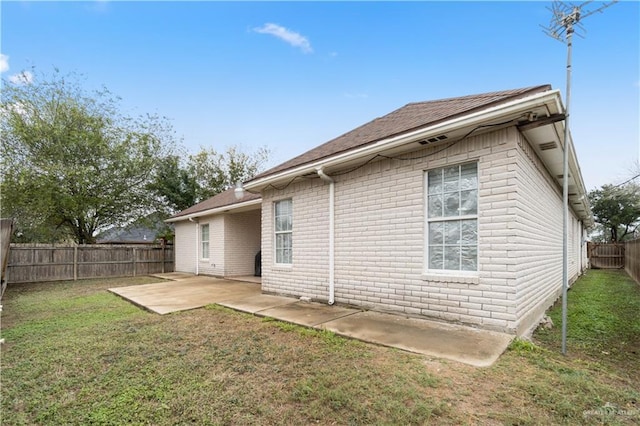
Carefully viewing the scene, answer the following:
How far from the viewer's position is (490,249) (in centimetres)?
432

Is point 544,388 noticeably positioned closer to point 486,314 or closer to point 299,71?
point 486,314

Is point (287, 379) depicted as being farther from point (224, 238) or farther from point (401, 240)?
point (224, 238)

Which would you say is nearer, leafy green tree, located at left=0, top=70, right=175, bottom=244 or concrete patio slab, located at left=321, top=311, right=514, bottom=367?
concrete patio slab, located at left=321, top=311, right=514, bottom=367

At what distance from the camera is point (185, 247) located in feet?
49.2

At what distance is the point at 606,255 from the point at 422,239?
22.2m

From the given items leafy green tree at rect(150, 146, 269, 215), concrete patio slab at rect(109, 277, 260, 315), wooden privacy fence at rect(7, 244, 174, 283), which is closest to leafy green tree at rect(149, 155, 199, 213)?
leafy green tree at rect(150, 146, 269, 215)

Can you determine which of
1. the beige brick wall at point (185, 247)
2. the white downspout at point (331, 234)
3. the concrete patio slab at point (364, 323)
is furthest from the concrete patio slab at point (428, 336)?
the beige brick wall at point (185, 247)

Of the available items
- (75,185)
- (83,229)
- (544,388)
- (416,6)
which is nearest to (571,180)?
(416,6)

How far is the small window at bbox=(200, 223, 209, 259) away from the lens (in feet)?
44.7

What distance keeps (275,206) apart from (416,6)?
6.80 metres

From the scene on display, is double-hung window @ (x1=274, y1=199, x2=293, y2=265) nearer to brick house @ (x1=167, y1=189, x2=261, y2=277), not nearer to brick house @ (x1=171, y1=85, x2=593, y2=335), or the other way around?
brick house @ (x1=171, y1=85, x2=593, y2=335)

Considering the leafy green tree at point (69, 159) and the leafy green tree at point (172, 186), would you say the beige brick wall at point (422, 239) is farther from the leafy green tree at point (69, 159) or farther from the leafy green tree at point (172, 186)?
the leafy green tree at point (172, 186)

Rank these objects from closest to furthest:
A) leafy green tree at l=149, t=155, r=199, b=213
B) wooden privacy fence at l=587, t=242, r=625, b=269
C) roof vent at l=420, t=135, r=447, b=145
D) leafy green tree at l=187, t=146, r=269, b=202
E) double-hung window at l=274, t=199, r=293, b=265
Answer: roof vent at l=420, t=135, r=447, b=145, double-hung window at l=274, t=199, r=293, b=265, wooden privacy fence at l=587, t=242, r=625, b=269, leafy green tree at l=149, t=155, r=199, b=213, leafy green tree at l=187, t=146, r=269, b=202

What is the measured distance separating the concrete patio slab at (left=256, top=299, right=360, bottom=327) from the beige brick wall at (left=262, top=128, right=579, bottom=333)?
1.15 feet
